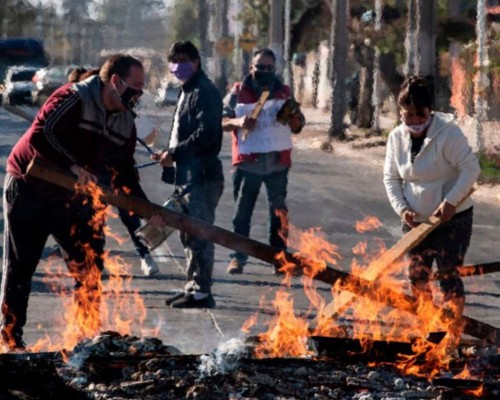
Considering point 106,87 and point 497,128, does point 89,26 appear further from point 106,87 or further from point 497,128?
point 106,87

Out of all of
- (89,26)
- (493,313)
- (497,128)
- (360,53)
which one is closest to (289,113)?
(493,313)

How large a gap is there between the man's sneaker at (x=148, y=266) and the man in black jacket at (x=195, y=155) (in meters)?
1.41

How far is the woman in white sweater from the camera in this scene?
7.86 metres

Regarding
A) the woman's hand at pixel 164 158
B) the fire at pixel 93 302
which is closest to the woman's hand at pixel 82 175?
the fire at pixel 93 302

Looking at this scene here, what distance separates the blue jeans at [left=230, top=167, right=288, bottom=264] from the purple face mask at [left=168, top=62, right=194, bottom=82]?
202cm

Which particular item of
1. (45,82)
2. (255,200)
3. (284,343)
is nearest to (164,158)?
(255,200)

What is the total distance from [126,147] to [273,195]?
3.92 m

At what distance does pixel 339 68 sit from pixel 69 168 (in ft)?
88.2

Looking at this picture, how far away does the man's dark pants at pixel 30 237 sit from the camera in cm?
769

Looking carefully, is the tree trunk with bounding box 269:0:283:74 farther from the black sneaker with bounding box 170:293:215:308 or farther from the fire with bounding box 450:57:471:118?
the black sneaker with bounding box 170:293:215:308

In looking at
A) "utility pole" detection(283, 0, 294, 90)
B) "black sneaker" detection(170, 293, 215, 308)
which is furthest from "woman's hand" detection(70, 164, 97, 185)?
"utility pole" detection(283, 0, 294, 90)

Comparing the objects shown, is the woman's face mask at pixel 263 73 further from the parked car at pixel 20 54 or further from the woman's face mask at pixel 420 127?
the parked car at pixel 20 54

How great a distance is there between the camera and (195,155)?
9836 millimetres

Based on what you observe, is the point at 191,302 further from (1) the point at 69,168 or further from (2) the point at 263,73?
(1) the point at 69,168
